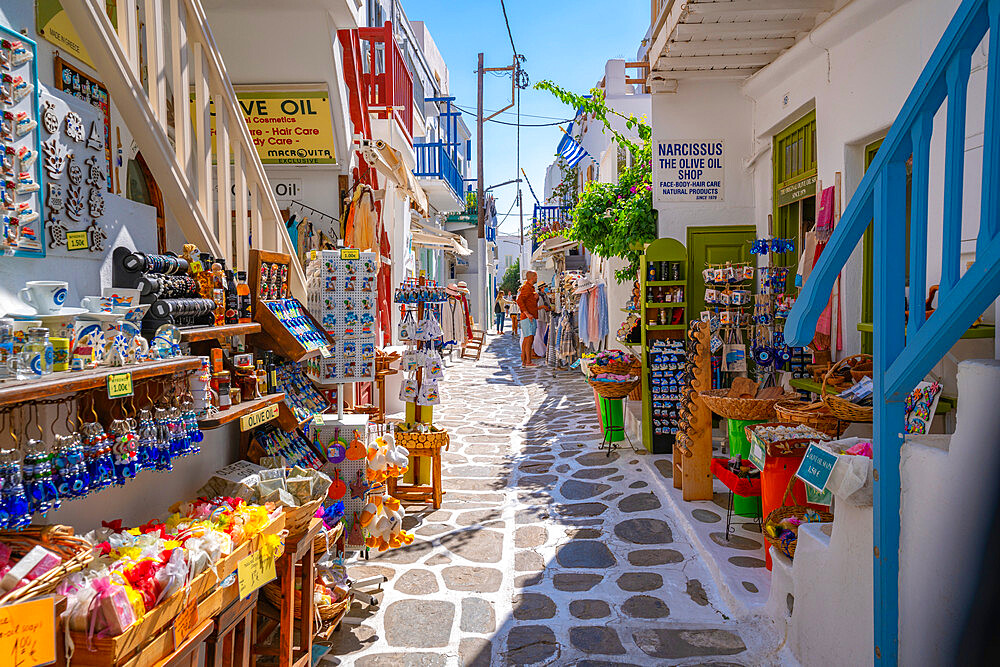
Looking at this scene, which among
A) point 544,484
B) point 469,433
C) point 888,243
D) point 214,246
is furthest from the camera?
point 469,433

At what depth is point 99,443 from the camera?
2.26 meters

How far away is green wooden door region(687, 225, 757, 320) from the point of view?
7.84m

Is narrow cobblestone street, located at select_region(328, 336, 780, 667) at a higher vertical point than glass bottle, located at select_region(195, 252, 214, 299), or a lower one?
lower

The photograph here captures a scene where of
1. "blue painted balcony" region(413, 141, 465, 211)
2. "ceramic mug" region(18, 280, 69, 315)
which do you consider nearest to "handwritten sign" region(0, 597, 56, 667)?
"ceramic mug" region(18, 280, 69, 315)

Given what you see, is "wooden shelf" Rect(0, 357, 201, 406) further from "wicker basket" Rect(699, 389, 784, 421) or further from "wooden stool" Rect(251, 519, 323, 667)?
"wicker basket" Rect(699, 389, 784, 421)

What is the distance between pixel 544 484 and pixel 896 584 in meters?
4.31

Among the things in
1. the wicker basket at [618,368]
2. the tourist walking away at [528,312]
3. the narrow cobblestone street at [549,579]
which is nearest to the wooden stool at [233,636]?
the narrow cobblestone street at [549,579]

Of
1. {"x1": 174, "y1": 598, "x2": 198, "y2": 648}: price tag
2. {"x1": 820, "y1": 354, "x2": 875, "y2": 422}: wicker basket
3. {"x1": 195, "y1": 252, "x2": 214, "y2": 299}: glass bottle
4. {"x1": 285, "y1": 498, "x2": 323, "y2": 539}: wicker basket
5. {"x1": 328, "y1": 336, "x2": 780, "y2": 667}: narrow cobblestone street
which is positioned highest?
{"x1": 195, "y1": 252, "x2": 214, "y2": 299}: glass bottle

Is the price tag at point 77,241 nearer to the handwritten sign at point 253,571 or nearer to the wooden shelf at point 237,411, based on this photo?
the wooden shelf at point 237,411

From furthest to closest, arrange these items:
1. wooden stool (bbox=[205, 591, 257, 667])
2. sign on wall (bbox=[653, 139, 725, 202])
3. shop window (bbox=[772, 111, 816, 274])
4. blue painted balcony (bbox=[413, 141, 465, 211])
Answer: blue painted balcony (bbox=[413, 141, 465, 211]) < sign on wall (bbox=[653, 139, 725, 202]) < shop window (bbox=[772, 111, 816, 274]) < wooden stool (bbox=[205, 591, 257, 667])

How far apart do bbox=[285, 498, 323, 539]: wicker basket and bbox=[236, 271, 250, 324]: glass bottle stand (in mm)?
1079

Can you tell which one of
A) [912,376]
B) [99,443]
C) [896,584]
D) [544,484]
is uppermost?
[912,376]

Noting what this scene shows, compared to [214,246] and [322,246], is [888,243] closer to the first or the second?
[214,246]

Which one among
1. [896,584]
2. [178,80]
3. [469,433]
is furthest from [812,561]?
[469,433]
